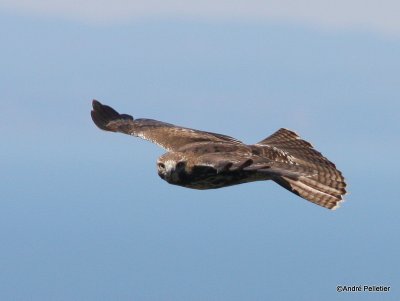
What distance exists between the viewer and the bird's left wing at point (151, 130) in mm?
18406

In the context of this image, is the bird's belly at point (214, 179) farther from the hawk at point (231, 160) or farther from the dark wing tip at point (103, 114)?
the dark wing tip at point (103, 114)

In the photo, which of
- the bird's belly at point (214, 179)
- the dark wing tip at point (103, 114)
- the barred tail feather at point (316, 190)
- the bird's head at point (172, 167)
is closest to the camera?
the bird's belly at point (214, 179)

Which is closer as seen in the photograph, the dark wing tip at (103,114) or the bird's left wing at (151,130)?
the bird's left wing at (151,130)

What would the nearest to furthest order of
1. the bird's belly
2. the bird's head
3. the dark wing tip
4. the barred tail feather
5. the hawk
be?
the hawk < the bird's belly < the bird's head < the barred tail feather < the dark wing tip

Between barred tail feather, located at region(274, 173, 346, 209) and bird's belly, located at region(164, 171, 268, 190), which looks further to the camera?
barred tail feather, located at region(274, 173, 346, 209)

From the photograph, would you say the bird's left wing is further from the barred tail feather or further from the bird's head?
the bird's head

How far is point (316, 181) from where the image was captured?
18.0m

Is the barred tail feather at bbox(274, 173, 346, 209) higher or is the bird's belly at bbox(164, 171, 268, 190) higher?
the barred tail feather at bbox(274, 173, 346, 209)

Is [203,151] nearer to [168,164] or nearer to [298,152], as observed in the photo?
[168,164]

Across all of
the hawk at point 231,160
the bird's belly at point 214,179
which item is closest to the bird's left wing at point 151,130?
the hawk at point 231,160

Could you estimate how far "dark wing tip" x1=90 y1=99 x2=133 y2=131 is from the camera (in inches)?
829

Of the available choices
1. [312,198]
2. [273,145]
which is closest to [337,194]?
[312,198]

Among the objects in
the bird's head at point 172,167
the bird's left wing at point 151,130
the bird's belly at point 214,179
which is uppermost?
the bird's left wing at point 151,130

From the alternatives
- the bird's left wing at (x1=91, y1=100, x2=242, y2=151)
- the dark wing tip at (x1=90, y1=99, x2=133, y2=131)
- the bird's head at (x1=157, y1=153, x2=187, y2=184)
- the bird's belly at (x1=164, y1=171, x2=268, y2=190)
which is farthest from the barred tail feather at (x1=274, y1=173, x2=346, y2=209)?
the dark wing tip at (x1=90, y1=99, x2=133, y2=131)
